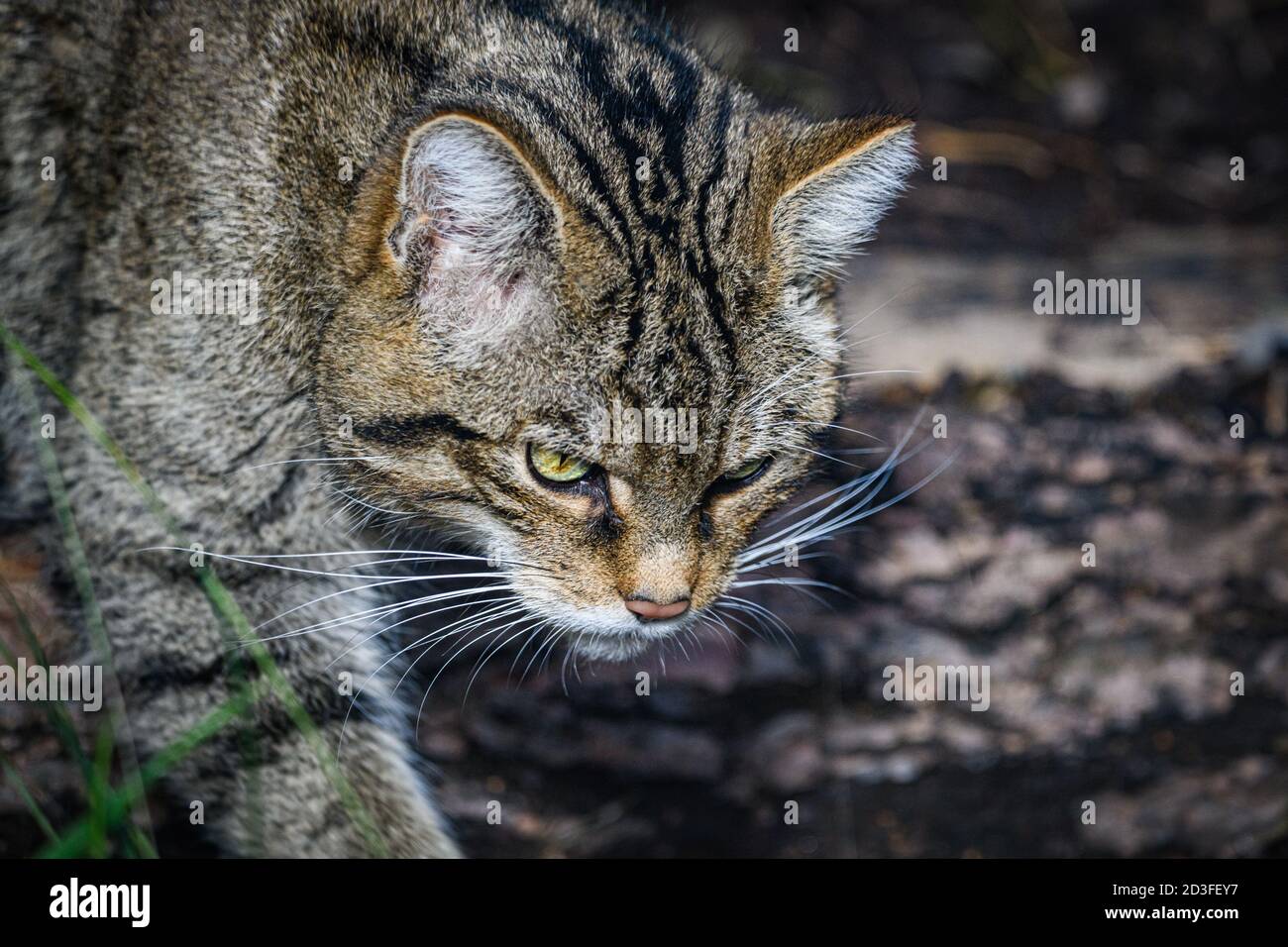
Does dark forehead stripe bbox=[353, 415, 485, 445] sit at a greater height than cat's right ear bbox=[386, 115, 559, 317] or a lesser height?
lesser

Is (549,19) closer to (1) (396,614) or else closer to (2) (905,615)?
(1) (396,614)

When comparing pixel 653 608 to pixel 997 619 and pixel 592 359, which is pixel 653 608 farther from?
pixel 997 619

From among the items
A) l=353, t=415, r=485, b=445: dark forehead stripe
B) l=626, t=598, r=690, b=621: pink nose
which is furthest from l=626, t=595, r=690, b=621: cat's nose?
l=353, t=415, r=485, b=445: dark forehead stripe

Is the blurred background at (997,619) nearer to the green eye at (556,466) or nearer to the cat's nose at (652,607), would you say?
the cat's nose at (652,607)

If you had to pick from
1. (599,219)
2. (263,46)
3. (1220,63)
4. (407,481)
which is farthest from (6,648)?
(1220,63)

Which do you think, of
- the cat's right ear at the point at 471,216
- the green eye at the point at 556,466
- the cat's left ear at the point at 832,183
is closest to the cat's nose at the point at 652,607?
the green eye at the point at 556,466

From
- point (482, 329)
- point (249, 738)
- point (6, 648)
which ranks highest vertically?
point (482, 329)

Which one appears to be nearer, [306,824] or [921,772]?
[306,824]

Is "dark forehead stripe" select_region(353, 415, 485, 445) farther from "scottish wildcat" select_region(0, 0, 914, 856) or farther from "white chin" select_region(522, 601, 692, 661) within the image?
"white chin" select_region(522, 601, 692, 661)
